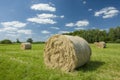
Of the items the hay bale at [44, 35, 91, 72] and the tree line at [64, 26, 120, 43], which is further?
the tree line at [64, 26, 120, 43]

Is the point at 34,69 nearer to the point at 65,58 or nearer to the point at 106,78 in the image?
the point at 65,58

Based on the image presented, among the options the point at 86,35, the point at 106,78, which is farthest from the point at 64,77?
the point at 86,35

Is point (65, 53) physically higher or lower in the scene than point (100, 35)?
lower

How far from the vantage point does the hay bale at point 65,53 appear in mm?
11539

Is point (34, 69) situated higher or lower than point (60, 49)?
lower

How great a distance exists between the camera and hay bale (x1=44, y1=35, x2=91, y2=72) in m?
11.5

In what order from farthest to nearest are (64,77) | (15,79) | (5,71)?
(5,71) → (15,79) → (64,77)

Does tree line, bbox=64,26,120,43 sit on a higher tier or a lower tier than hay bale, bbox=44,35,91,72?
higher

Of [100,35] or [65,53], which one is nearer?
[65,53]

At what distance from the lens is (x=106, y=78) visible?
958 centimetres

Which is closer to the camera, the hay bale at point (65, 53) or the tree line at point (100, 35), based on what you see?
the hay bale at point (65, 53)

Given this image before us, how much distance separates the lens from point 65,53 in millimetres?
12156

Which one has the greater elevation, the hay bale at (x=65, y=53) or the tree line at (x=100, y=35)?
the tree line at (x=100, y=35)

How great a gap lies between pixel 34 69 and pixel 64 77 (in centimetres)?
235
